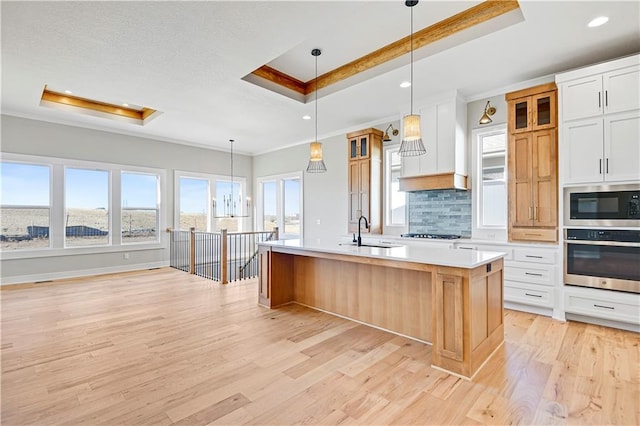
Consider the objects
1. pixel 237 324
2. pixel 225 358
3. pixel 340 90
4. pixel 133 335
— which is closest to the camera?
pixel 225 358

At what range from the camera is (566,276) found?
11.8 feet

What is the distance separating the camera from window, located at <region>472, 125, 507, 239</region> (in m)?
4.52

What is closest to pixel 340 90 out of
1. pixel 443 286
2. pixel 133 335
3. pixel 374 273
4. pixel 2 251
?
pixel 374 273

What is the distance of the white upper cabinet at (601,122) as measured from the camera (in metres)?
3.22

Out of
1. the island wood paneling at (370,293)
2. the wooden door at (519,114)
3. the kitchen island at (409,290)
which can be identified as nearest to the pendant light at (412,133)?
the kitchen island at (409,290)

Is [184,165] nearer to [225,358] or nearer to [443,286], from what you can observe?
[225,358]

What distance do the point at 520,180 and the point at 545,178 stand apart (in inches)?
10.4

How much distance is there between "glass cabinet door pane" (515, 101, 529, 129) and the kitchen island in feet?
7.16

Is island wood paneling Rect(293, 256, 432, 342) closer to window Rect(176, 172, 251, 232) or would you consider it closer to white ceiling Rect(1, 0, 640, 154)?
Answer: white ceiling Rect(1, 0, 640, 154)

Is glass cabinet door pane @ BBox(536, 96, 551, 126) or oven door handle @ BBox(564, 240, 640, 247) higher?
glass cabinet door pane @ BBox(536, 96, 551, 126)

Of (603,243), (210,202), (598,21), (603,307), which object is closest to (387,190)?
(603,243)

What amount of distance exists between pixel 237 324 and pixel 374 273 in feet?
5.35

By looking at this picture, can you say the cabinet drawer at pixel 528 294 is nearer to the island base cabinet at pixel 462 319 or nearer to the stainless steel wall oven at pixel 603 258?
the stainless steel wall oven at pixel 603 258

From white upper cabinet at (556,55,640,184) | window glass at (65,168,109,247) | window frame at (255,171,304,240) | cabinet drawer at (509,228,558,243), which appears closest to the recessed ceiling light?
white upper cabinet at (556,55,640,184)
